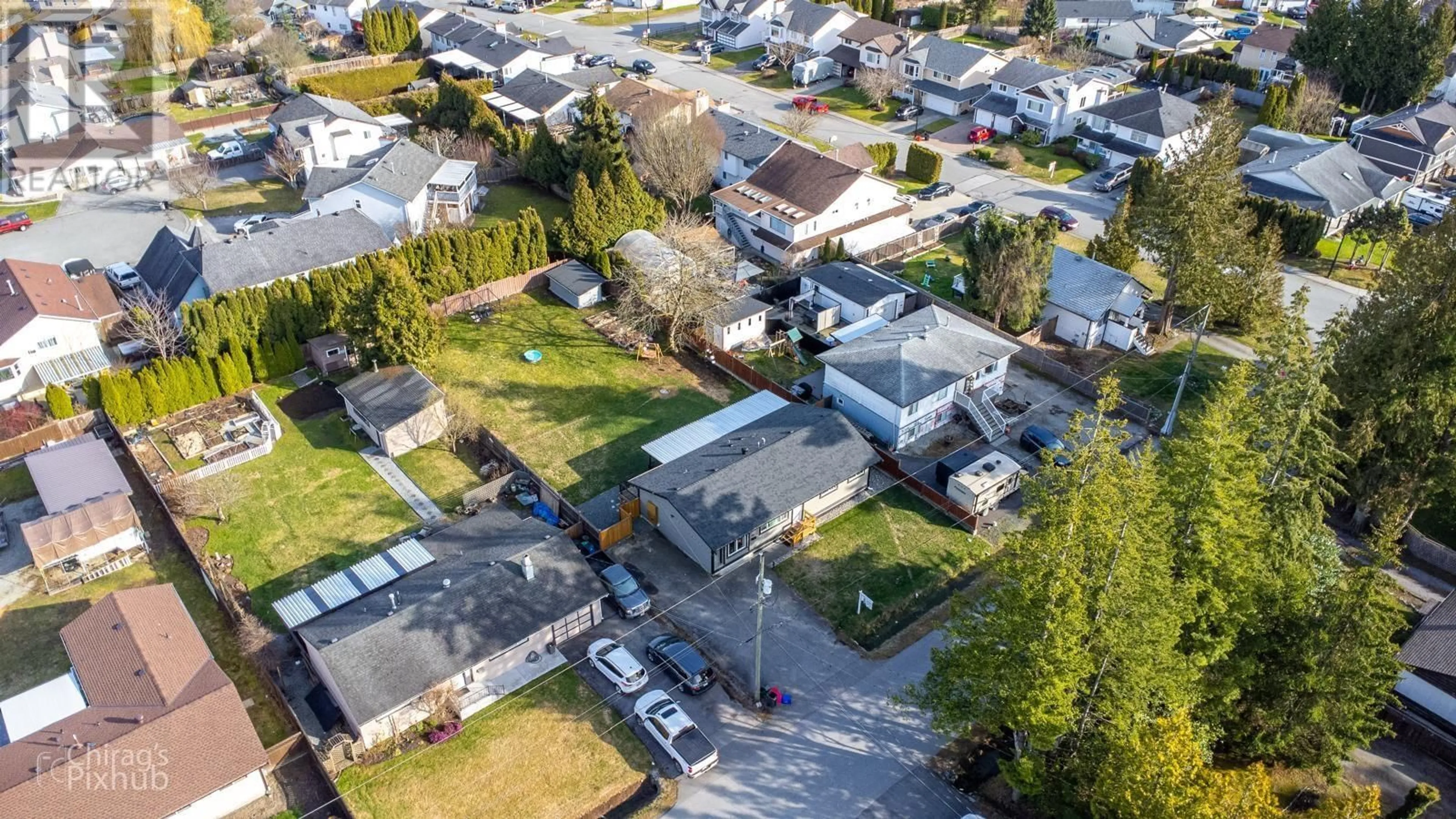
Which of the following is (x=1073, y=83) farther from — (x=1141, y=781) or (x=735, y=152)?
(x=1141, y=781)

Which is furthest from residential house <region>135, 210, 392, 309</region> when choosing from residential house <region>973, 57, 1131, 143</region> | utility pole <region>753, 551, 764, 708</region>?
residential house <region>973, 57, 1131, 143</region>

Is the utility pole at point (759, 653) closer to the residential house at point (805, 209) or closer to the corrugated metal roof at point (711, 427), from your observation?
the corrugated metal roof at point (711, 427)

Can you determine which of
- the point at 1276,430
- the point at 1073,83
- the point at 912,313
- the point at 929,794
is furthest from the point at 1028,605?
the point at 1073,83

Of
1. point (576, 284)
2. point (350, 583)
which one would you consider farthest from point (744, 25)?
point (350, 583)

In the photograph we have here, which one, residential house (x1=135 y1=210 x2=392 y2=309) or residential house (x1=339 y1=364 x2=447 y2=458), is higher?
residential house (x1=135 y1=210 x2=392 y2=309)

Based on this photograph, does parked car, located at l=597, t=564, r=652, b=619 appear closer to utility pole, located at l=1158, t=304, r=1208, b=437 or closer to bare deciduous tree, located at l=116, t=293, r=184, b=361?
utility pole, located at l=1158, t=304, r=1208, b=437

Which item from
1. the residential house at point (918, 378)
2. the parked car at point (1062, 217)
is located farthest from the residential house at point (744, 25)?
the residential house at point (918, 378)
